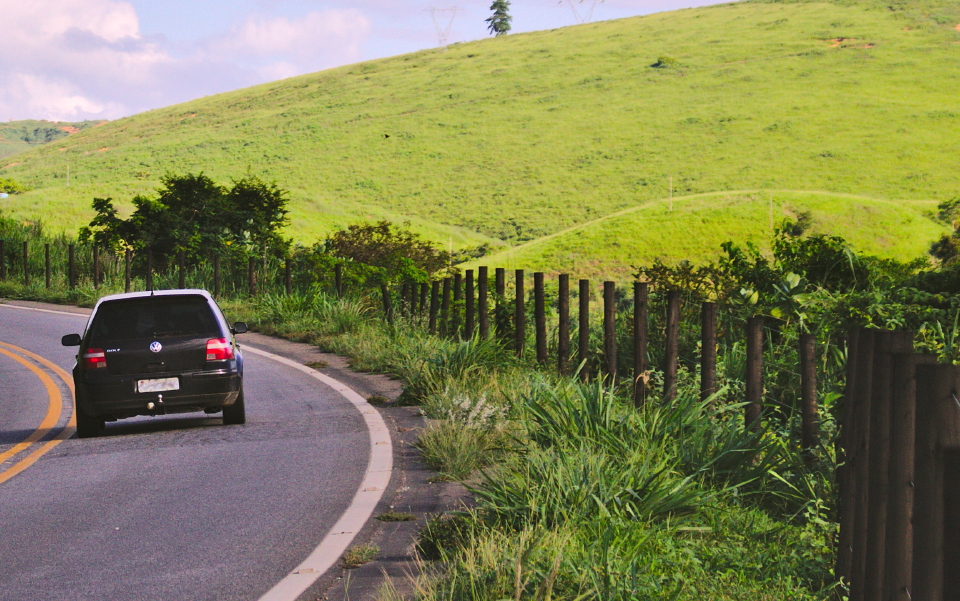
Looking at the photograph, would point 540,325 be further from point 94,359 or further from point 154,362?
point 94,359

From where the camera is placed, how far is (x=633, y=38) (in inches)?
4833

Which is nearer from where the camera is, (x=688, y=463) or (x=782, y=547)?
(x=782, y=547)

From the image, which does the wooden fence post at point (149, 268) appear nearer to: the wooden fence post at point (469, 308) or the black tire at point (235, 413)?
the wooden fence post at point (469, 308)

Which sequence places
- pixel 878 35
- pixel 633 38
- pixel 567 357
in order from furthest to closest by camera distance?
pixel 633 38 → pixel 878 35 → pixel 567 357

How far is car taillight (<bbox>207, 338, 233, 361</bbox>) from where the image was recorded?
420 inches

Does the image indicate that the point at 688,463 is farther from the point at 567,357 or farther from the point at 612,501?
the point at 567,357

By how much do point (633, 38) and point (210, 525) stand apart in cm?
12276

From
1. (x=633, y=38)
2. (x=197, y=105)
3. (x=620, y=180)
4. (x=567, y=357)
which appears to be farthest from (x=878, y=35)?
(x=567, y=357)

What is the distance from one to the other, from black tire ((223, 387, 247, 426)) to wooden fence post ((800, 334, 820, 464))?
6.33 m

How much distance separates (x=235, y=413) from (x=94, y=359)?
5.25 feet

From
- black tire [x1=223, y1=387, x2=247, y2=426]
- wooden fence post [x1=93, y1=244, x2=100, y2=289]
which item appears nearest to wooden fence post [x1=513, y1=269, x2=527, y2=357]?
black tire [x1=223, y1=387, x2=247, y2=426]

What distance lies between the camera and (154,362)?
1048 centimetres

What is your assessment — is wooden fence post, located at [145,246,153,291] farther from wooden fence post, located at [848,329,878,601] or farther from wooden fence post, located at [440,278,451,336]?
wooden fence post, located at [848,329,878,601]

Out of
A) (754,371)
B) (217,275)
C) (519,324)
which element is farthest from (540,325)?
(217,275)
